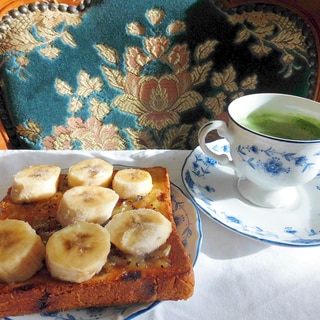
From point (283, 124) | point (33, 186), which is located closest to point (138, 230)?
point (33, 186)

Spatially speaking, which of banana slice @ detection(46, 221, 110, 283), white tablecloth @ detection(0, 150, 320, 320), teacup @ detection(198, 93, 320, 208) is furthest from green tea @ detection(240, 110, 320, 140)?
banana slice @ detection(46, 221, 110, 283)

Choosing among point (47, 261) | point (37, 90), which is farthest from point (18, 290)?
point (37, 90)

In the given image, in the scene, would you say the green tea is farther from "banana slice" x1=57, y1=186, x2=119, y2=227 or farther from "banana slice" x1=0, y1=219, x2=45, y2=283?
"banana slice" x1=0, y1=219, x2=45, y2=283

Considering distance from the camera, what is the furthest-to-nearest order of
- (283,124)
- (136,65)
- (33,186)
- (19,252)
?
1. (136,65)
2. (283,124)
3. (33,186)
4. (19,252)

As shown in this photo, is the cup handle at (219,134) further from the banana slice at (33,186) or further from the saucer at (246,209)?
the banana slice at (33,186)

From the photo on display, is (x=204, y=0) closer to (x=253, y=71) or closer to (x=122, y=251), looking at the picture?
(x=253, y=71)

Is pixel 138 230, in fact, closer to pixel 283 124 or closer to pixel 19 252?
pixel 19 252

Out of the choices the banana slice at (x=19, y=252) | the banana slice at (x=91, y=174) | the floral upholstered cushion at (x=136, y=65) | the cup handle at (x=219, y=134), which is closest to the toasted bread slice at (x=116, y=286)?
the banana slice at (x=19, y=252)
